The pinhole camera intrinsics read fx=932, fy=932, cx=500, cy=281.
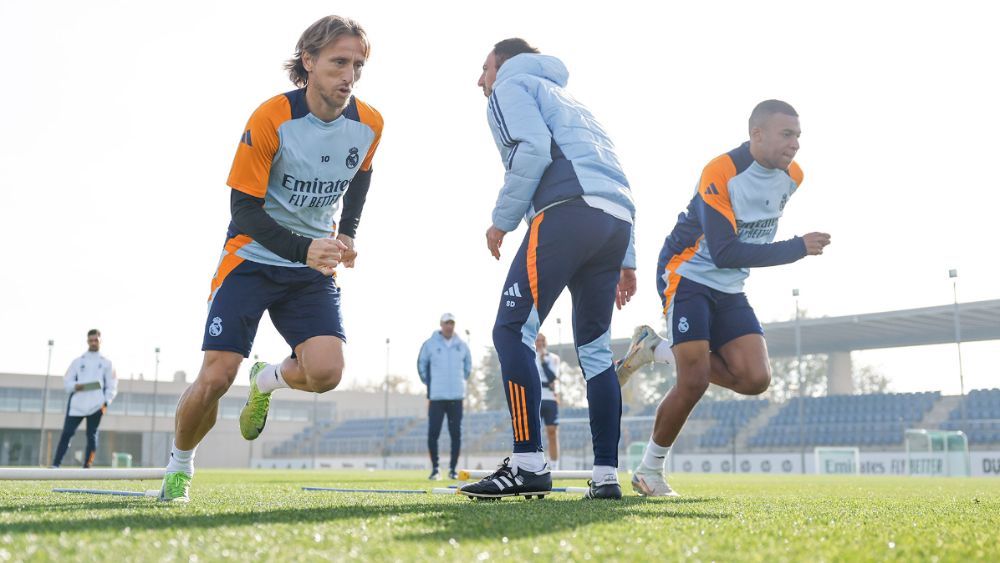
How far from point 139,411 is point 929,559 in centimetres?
6957

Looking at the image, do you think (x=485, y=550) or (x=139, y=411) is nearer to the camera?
(x=485, y=550)

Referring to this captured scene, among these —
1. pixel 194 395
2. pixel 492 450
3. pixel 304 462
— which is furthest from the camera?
pixel 304 462

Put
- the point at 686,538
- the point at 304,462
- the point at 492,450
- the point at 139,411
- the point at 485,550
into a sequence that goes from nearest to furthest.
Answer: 1. the point at 485,550
2. the point at 686,538
3. the point at 492,450
4. the point at 304,462
5. the point at 139,411

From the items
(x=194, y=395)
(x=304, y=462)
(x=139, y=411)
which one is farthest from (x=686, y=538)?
(x=139, y=411)

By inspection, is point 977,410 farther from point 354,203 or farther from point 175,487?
point 175,487

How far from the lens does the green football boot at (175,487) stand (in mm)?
4543

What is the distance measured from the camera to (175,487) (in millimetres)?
4559

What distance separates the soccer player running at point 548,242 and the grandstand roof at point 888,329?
35.7 metres

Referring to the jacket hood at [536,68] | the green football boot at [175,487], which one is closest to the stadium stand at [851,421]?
the jacket hood at [536,68]

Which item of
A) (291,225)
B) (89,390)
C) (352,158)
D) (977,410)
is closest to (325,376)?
(291,225)

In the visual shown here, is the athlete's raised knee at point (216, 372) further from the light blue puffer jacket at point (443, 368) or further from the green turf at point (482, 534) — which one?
the light blue puffer jacket at point (443, 368)

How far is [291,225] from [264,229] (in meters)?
0.53

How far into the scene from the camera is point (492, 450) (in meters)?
45.1

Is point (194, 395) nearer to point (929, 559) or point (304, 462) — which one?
point (929, 559)
